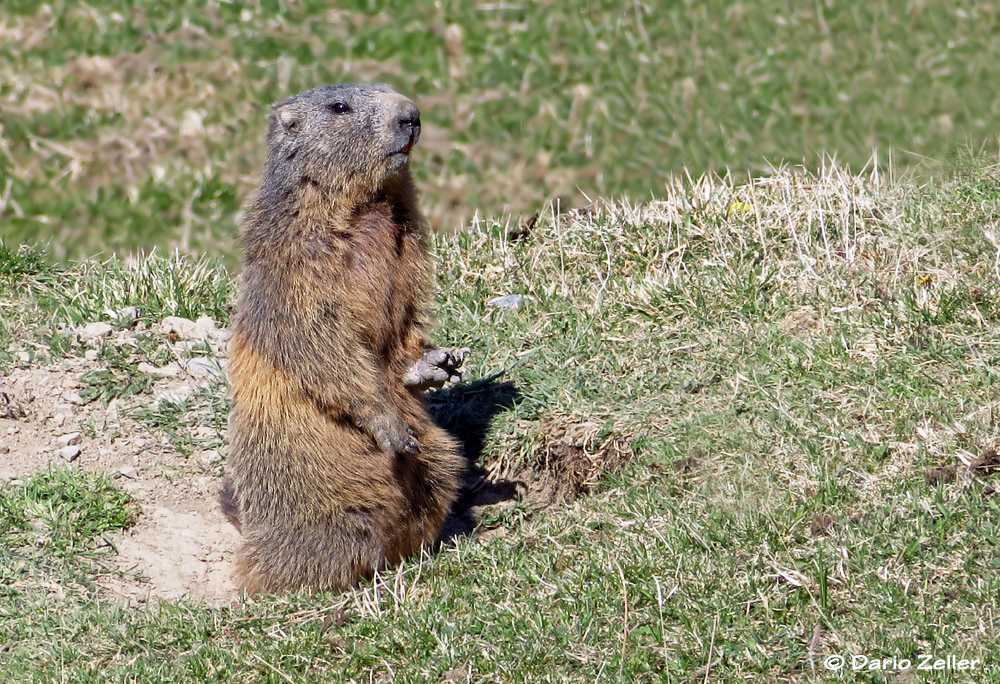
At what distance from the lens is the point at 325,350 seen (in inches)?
187

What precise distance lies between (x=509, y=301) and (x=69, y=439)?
93.1 inches

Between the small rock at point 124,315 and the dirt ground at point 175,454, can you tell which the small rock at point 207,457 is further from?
the small rock at point 124,315

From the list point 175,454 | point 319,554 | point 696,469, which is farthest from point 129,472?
point 696,469

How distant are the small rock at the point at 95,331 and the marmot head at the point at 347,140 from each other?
2.05 meters

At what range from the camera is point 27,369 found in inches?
245

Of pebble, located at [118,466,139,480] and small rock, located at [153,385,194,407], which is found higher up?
small rock, located at [153,385,194,407]

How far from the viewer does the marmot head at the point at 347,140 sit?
4.80m

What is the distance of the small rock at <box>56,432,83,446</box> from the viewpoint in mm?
5805

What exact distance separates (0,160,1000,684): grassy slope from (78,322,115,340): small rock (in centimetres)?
11

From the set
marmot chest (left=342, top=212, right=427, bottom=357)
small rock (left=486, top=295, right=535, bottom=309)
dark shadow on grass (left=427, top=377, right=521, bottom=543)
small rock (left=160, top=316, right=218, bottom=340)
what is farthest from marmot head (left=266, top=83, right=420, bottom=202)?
small rock (left=160, top=316, right=218, bottom=340)

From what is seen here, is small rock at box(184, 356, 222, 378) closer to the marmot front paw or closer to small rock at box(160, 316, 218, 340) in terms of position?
small rock at box(160, 316, 218, 340)

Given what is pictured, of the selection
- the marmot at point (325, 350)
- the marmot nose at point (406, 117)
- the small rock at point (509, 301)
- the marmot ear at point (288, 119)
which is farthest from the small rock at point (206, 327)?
the marmot nose at point (406, 117)

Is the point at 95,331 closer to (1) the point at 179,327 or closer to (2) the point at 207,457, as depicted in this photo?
(1) the point at 179,327

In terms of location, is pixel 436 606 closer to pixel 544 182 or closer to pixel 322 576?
pixel 322 576
